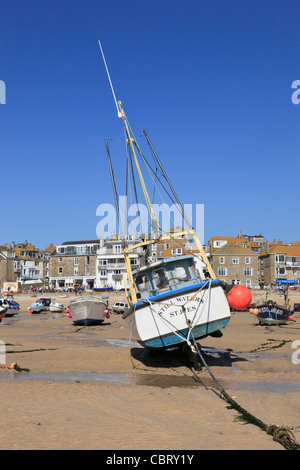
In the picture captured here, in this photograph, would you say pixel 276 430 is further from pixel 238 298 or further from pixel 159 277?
pixel 159 277

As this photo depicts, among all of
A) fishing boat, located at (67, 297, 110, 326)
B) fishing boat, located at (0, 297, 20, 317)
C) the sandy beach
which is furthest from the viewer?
fishing boat, located at (0, 297, 20, 317)

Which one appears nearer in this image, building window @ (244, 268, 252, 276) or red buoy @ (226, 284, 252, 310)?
red buoy @ (226, 284, 252, 310)

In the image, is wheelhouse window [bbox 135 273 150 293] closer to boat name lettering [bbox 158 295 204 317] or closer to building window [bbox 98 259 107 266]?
boat name lettering [bbox 158 295 204 317]

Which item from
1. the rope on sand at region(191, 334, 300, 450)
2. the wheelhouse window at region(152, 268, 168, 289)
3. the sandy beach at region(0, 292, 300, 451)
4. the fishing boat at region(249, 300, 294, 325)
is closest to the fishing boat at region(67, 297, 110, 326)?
the fishing boat at region(249, 300, 294, 325)

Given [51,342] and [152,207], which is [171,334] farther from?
[51,342]

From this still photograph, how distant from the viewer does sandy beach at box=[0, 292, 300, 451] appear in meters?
8.55

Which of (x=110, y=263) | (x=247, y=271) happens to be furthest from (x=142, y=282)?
(x=110, y=263)

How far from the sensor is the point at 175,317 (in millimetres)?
16031

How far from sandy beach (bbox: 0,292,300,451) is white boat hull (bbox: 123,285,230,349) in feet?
4.23

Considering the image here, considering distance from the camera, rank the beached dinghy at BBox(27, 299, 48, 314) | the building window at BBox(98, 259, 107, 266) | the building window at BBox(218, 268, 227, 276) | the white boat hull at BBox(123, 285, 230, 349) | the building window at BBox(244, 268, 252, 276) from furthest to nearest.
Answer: the building window at BBox(98, 259, 107, 266), the building window at BBox(244, 268, 252, 276), the building window at BBox(218, 268, 227, 276), the beached dinghy at BBox(27, 299, 48, 314), the white boat hull at BBox(123, 285, 230, 349)
